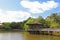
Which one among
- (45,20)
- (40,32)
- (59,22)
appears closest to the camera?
(40,32)

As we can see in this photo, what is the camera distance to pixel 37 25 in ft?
81.7

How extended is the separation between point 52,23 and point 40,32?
19.1ft

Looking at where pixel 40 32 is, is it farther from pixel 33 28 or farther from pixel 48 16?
pixel 48 16

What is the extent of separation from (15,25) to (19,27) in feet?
3.81

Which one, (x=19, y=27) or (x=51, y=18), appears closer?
(x=51, y=18)

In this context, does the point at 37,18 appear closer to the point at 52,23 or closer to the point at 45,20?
the point at 45,20

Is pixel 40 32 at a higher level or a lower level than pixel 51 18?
lower

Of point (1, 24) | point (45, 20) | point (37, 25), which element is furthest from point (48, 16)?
point (1, 24)

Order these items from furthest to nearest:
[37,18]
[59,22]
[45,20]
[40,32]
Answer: [37,18] → [45,20] → [59,22] → [40,32]

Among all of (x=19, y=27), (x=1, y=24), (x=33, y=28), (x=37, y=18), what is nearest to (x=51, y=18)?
(x=37, y=18)

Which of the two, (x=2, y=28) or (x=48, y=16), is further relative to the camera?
(x=2, y=28)

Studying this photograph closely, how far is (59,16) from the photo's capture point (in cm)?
2958

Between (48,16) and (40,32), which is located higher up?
(48,16)

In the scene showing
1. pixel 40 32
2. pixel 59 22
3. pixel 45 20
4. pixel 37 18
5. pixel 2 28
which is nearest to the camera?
pixel 40 32
